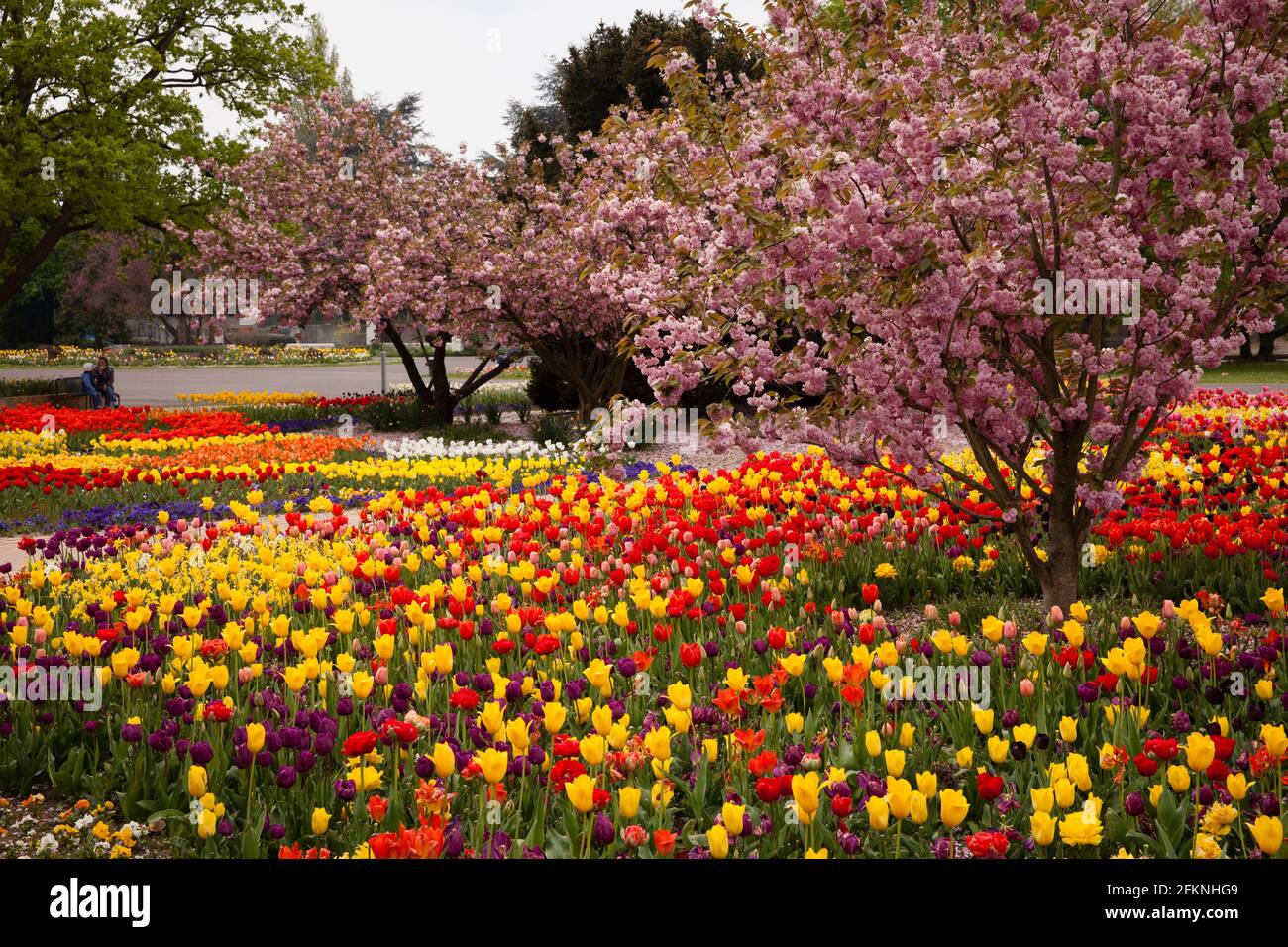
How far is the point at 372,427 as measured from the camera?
64.5ft

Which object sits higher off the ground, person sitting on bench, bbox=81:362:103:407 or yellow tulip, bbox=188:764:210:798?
person sitting on bench, bbox=81:362:103:407

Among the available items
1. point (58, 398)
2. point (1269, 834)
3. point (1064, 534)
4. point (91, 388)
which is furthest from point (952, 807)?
point (58, 398)

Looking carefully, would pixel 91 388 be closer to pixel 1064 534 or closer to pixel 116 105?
pixel 116 105

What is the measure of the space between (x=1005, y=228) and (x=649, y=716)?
2.62 m

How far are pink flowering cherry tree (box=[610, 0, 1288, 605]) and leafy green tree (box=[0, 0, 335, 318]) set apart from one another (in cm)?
1884

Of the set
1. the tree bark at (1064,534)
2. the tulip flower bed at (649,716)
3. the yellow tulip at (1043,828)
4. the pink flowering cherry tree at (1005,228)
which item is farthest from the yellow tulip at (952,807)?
the tree bark at (1064,534)

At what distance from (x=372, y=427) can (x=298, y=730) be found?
17.0 meters

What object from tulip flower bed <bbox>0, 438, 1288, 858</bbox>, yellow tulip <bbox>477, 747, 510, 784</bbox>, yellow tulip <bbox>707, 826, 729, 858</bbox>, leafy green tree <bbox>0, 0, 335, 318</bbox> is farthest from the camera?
leafy green tree <bbox>0, 0, 335, 318</bbox>

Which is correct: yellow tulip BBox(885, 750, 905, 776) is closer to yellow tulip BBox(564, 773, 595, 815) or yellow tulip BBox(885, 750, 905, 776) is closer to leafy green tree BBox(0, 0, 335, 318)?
yellow tulip BBox(564, 773, 595, 815)

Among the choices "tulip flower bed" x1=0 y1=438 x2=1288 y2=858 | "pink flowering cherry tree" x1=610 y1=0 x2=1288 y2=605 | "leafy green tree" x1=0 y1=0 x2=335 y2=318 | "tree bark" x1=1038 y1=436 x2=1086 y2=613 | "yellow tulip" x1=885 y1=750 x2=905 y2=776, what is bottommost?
"tulip flower bed" x1=0 y1=438 x2=1288 y2=858

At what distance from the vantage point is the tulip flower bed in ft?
9.16

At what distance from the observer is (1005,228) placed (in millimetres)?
4598

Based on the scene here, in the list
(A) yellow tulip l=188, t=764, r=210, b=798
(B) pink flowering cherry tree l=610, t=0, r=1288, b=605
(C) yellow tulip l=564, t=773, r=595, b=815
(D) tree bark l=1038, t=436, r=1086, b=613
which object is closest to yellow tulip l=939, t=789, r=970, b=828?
(C) yellow tulip l=564, t=773, r=595, b=815
